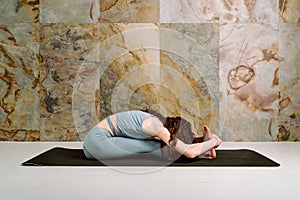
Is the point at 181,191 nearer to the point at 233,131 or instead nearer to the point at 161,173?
the point at 161,173

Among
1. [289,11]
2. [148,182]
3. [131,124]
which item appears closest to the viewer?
[148,182]

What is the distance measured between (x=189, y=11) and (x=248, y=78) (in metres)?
0.87

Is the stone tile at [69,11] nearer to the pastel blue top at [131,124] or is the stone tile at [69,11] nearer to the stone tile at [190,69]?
the stone tile at [190,69]

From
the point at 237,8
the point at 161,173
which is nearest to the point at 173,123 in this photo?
the point at 161,173

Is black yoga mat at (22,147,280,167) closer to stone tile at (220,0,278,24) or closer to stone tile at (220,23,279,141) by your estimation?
stone tile at (220,23,279,141)

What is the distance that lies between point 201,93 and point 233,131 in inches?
19.2

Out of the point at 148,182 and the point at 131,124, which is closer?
the point at 148,182

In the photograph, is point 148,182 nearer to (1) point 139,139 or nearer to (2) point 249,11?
(1) point 139,139

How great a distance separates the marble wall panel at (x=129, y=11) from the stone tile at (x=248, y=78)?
0.70 meters

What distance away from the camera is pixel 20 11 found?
18.5 ft

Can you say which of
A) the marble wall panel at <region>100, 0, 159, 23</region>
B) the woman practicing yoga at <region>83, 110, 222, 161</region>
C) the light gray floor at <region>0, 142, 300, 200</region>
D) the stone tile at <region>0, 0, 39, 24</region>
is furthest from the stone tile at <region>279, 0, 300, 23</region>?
the stone tile at <region>0, 0, 39, 24</region>

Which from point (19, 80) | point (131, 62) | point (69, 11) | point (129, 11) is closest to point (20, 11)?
point (69, 11)

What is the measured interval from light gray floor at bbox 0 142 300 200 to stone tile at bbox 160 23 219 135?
59.6 inches

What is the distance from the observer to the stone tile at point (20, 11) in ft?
18.5
